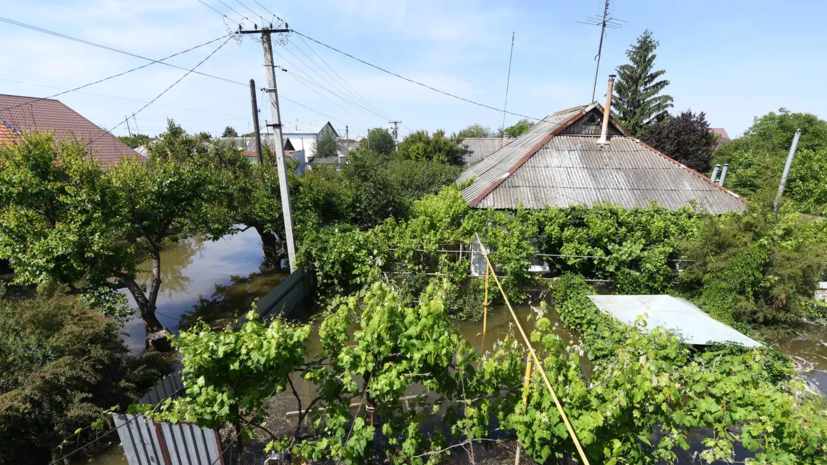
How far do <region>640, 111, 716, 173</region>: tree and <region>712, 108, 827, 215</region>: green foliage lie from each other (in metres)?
2.07

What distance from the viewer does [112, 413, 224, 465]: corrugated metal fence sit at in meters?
4.20

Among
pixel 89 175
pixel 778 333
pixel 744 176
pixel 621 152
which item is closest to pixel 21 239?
pixel 89 175

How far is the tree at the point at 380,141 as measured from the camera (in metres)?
38.1

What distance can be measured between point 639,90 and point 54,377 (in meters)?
38.0

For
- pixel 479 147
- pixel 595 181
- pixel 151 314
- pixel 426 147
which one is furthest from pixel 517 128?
pixel 151 314

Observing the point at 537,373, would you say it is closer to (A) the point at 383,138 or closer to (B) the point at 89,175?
(B) the point at 89,175

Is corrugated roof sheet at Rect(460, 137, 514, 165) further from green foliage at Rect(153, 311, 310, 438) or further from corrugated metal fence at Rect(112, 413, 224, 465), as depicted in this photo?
corrugated metal fence at Rect(112, 413, 224, 465)

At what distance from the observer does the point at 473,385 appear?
4.19 meters

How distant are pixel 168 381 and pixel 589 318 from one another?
320 inches

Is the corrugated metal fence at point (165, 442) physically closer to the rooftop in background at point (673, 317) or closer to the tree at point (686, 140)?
the rooftop in background at point (673, 317)

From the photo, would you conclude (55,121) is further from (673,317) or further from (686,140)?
(686,140)

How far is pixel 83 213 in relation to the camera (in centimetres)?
654

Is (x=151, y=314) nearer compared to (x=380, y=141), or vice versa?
(x=151, y=314)

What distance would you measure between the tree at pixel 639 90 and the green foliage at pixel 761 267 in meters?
24.4
